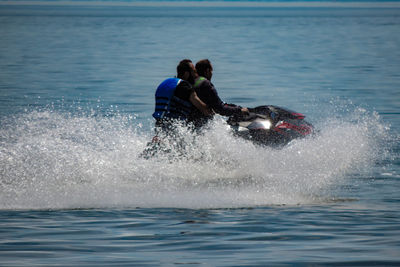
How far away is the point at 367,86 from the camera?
66.1ft

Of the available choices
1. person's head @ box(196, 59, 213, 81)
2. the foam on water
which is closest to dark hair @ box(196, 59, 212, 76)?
person's head @ box(196, 59, 213, 81)

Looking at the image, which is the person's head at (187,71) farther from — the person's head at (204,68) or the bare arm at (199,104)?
the bare arm at (199,104)

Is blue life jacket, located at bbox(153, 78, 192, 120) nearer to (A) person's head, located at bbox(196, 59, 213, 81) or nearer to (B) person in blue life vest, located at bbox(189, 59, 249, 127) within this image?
(B) person in blue life vest, located at bbox(189, 59, 249, 127)

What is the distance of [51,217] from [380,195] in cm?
350

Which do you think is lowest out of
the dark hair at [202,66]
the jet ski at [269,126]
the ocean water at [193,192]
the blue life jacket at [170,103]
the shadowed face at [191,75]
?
the ocean water at [193,192]

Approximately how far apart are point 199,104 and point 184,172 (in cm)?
82

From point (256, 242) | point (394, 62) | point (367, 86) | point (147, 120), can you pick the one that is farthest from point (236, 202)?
point (394, 62)

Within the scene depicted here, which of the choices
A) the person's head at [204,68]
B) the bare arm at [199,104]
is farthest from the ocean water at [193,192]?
the person's head at [204,68]

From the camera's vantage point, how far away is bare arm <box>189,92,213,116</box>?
809cm

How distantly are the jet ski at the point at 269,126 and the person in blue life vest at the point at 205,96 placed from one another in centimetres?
43

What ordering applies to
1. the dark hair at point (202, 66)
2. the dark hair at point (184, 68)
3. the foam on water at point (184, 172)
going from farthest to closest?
the dark hair at point (202, 66), the dark hair at point (184, 68), the foam on water at point (184, 172)

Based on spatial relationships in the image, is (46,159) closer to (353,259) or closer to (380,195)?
(380,195)

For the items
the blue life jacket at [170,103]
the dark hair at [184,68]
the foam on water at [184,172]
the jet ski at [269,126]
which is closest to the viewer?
the foam on water at [184,172]

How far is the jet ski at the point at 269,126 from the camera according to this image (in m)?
8.88
